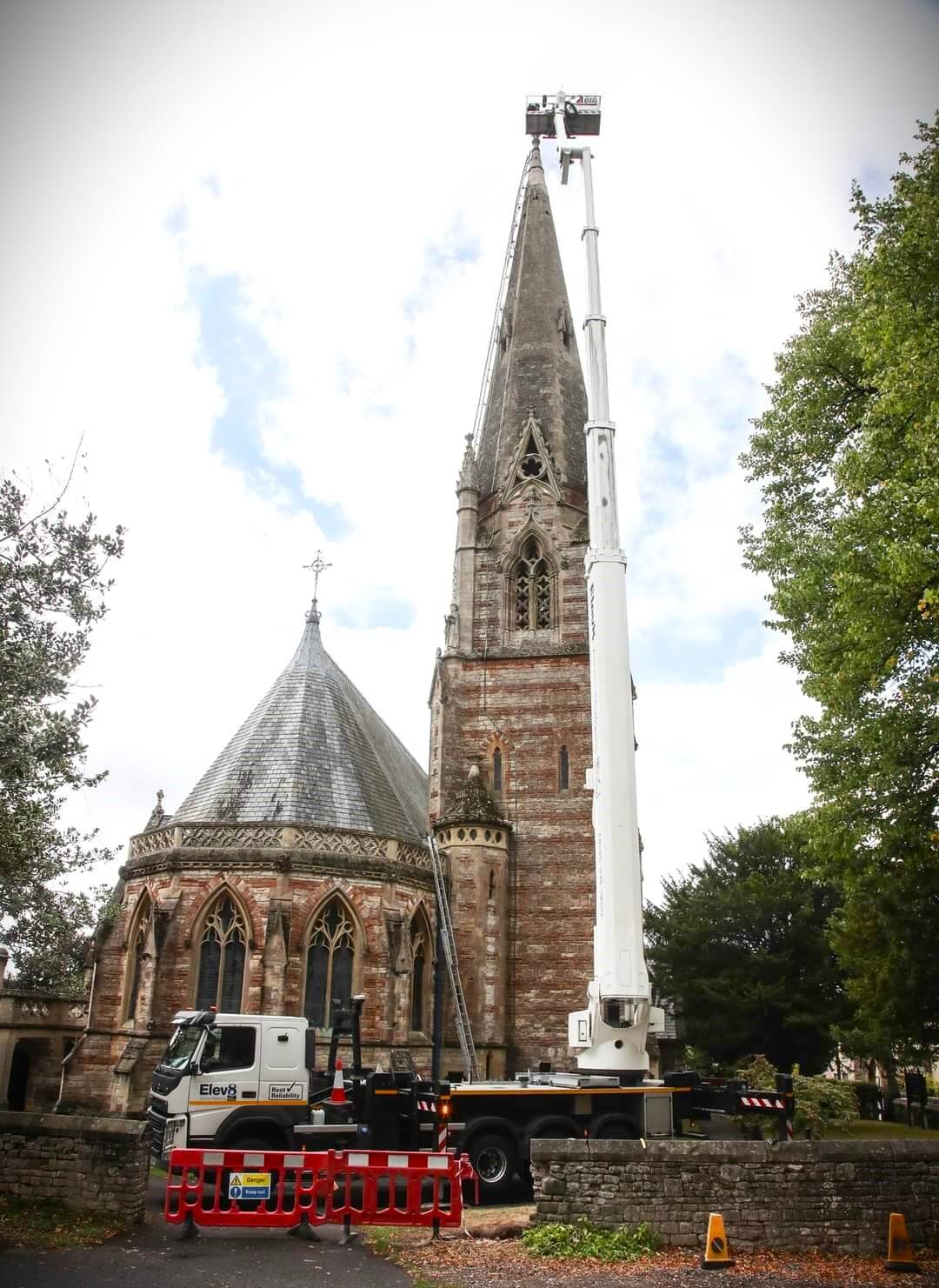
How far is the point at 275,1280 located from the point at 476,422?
105 feet

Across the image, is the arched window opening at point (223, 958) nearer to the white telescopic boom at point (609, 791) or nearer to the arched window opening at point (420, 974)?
the arched window opening at point (420, 974)

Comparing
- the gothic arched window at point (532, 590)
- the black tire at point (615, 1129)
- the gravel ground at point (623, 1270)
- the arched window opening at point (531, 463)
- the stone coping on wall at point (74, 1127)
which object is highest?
the arched window opening at point (531, 463)

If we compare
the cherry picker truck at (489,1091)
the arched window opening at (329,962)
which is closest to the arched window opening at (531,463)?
the arched window opening at (329,962)

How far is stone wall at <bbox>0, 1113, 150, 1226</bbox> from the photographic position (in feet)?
37.0

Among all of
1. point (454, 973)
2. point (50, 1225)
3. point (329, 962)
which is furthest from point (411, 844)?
point (50, 1225)

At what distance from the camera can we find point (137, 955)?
23.8 metres

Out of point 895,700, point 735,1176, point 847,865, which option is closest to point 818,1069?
point 847,865

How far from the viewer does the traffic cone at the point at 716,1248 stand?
9.94 m

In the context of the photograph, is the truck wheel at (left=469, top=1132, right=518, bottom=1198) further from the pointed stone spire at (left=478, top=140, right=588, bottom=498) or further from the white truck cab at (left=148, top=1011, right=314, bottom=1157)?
the pointed stone spire at (left=478, top=140, right=588, bottom=498)

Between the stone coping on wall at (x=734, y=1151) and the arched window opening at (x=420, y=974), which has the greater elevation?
the arched window opening at (x=420, y=974)

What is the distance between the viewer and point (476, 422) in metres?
37.9

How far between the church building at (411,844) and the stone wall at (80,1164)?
16.4 feet

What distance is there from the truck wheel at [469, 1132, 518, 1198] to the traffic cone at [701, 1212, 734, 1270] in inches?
186

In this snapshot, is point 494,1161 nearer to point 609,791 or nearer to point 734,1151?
point 734,1151
